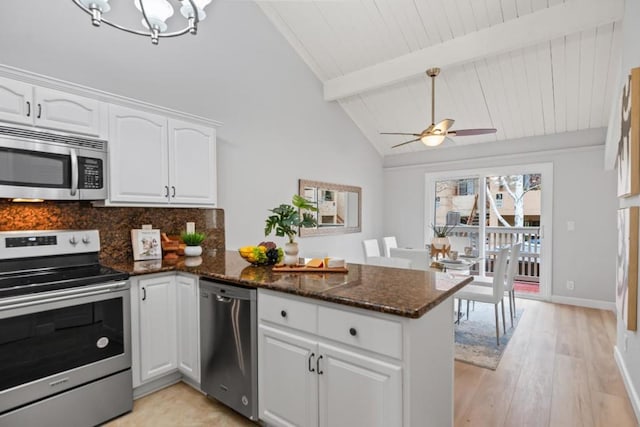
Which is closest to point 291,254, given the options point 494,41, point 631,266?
point 631,266

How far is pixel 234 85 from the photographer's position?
3652mm

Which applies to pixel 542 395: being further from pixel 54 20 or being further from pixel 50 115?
pixel 54 20

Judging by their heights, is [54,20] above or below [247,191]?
above

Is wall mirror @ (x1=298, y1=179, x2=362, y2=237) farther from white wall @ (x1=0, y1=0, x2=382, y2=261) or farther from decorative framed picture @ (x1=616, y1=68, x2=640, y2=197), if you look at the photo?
decorative framed picture @ (x1=616, y1=68, x2=640, y2=197)

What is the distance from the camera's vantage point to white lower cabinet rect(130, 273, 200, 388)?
2129 millimetres

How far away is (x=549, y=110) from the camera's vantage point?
438cm

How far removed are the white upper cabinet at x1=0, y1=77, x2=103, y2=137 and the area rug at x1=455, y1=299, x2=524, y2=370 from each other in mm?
3531

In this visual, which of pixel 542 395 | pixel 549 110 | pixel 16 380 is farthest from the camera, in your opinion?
pixel 549 110

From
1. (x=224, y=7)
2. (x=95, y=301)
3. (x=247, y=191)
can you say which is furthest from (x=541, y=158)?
(x=95, y=301)

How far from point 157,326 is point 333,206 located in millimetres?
3372

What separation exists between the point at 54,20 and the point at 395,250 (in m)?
3.64

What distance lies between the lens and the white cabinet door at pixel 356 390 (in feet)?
4.36

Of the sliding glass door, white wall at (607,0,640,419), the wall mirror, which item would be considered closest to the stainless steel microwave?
the wall mirror

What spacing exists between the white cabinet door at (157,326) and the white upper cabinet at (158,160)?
2.35ft
